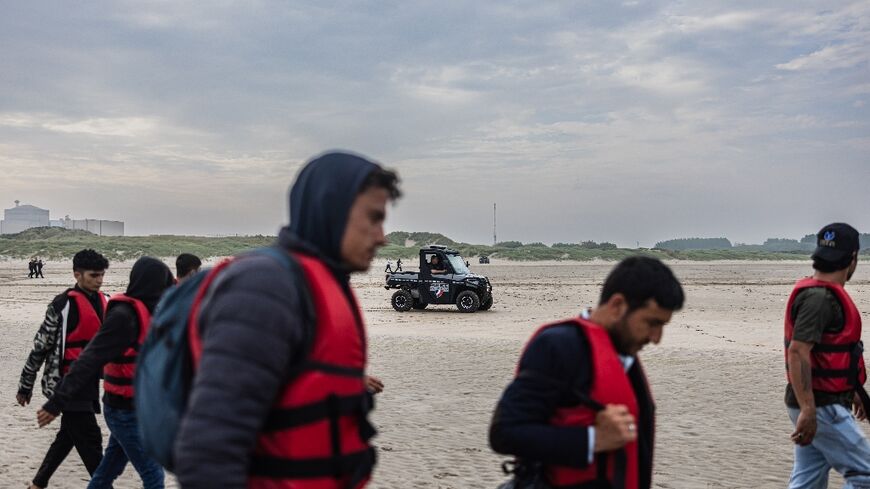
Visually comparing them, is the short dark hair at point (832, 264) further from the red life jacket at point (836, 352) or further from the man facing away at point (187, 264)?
the man facing away at point (187, 264)

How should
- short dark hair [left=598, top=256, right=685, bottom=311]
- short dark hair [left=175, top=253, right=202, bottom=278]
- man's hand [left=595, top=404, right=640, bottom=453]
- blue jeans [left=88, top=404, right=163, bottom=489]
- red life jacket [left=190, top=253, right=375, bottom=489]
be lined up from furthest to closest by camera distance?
1. short dark hair [left=175, top=253, right=202, bottom=278]
2. blue jeans [left=88, top=404, right=163, bottom=489]
3. short dark hair [left=598, top=256, right=685, bottom=311]
4. man's hand [left=595, top=404, right=640, bottom=453]
5. red life jacket [left=190, top=253, right=375, bottom=489]

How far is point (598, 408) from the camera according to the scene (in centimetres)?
237

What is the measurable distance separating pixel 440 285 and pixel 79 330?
17.7 metres

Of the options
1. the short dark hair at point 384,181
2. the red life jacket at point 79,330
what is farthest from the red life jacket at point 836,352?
the red life jacket at point 79,330

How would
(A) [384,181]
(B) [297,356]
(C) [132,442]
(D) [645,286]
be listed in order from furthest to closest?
(C) [132,442]
(D) [645,286]
(A) [384,181]
(B) [297,356]

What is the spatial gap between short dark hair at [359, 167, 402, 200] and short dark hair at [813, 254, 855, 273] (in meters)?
2.89

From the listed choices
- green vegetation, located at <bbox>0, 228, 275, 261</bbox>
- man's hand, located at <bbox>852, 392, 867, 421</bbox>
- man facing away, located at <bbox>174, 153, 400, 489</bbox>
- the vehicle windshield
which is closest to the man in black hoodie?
man facing away, located at <bbox>174, 153, 400, 489</bbox>

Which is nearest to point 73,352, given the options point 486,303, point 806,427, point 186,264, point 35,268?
point 186,264

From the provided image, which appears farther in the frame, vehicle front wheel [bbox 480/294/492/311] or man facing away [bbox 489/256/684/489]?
vehicle front wheel [bbox 480/294/492/311]

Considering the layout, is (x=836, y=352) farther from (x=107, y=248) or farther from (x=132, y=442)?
(x=107, y=248)

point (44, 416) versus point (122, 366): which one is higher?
point (122, 366)

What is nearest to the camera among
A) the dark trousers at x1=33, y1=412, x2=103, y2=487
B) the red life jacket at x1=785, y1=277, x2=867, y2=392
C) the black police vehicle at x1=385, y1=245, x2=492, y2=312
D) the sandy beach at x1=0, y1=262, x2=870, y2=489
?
the red life jacket at x1=785, y1=277, x2=867, y2=392

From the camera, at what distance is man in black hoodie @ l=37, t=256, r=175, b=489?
429 centimetres

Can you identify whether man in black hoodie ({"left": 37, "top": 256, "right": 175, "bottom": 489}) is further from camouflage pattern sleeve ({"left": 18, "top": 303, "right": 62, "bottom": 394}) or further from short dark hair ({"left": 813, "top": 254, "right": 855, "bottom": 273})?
short dark hair ({"left": 813, "top": 254, "right": 855, "bottom": 273})
